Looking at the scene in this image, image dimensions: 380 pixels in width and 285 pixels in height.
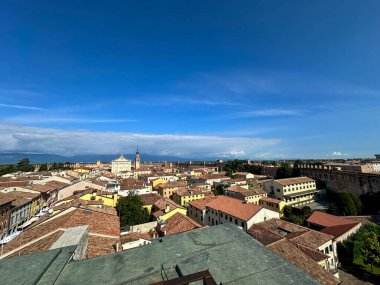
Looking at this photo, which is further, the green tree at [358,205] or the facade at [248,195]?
the facade at [248,195]

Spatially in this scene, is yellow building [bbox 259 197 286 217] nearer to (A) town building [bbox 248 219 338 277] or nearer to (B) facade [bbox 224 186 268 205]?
(B) facade [bbox 224 186 268 205]

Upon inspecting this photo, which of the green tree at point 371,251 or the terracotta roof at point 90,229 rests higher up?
the terracotta roof at point 90,229

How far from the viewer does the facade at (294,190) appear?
1969 inches

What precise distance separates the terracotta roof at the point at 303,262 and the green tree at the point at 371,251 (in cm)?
1011

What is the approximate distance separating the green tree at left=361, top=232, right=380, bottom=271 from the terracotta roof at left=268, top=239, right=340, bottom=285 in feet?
33.2

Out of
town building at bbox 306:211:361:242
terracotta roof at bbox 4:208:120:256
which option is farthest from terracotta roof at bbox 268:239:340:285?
terracotta roof at bbox 4:208:120:256

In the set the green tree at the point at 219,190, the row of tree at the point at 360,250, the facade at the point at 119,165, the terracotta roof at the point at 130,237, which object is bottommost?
the row of tree at the point at 360,250

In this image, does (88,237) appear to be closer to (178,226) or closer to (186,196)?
(178,226)

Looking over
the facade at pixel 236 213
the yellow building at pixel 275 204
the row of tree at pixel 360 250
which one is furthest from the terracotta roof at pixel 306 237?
the yellow building at pixel 275 204

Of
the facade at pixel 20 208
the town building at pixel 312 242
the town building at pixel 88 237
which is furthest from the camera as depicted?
the facade at pixel 20 208

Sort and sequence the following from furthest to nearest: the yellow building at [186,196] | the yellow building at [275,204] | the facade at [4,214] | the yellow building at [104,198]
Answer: the yellow building at [186,196] < the yellow building at [275,204] < the yellow building at [104,198] < the facade at [4,214]

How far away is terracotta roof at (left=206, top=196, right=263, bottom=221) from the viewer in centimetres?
2850

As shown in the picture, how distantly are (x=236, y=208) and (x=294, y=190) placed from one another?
29280 millimetres

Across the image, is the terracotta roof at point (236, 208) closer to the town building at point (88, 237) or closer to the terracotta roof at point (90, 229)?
the terracotta roof at point (90, 229)
